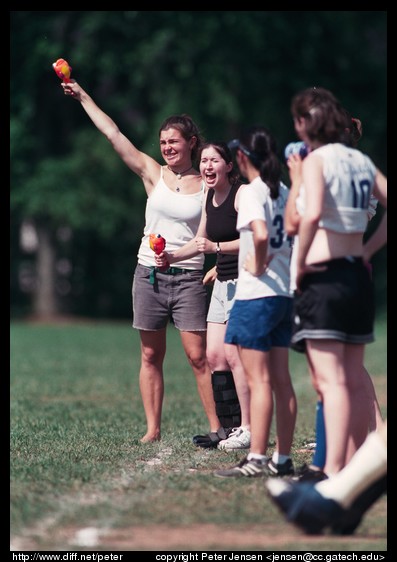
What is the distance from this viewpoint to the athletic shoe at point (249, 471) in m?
6.79

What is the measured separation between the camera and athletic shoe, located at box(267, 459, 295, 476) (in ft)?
22.4

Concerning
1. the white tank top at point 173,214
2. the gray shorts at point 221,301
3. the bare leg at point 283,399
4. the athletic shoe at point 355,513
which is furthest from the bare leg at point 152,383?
the athletic shoe at point 355,513

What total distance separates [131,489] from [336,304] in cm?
152

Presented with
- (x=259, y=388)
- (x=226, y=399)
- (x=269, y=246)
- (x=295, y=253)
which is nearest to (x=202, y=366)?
(x=226, y=399)

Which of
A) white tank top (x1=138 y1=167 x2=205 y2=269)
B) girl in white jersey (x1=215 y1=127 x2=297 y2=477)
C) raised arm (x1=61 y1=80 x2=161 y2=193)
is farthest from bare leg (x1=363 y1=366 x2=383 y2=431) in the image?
raised arm (x1=61 y1=80 x2=161 y2=193)

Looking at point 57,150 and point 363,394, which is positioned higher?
point 57,150

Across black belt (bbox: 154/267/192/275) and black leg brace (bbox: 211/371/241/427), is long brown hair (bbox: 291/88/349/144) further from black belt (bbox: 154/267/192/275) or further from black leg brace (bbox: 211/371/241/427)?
black leg brace (bbox: 211/371/241/427)

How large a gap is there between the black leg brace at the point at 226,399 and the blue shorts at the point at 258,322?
Answer: 1.69m

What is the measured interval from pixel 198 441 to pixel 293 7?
28.8 metres

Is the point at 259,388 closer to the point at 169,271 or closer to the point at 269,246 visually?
the point at 269,246

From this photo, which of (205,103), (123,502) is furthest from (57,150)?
(123,502)

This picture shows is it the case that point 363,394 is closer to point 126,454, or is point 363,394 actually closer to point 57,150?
point 126,454

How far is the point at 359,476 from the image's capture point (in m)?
5.56
